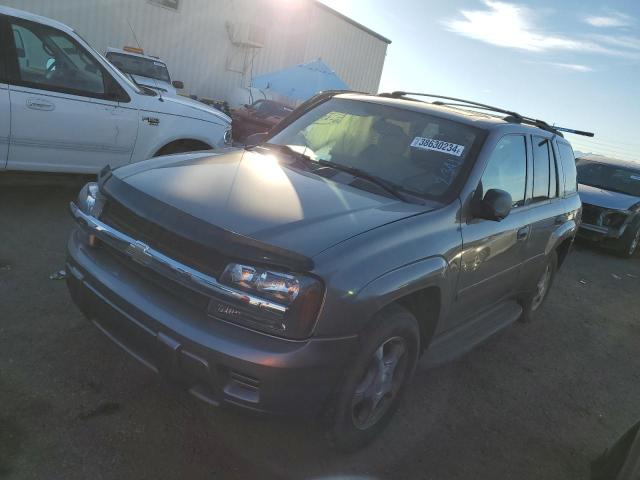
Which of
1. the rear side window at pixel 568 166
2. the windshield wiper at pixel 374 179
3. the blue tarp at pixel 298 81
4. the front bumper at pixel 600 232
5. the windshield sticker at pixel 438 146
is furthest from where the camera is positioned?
the blue tarp at pixel 298 81

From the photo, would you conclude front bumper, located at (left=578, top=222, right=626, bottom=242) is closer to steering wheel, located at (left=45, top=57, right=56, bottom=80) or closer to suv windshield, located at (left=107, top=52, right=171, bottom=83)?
steering wheel, located at (left=45, top=57, right=56, bottom=80)

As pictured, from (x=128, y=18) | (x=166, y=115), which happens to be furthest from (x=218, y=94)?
(x=166, y=115)

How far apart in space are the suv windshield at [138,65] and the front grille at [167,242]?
11.5 metres

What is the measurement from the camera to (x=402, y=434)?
9.94 ft

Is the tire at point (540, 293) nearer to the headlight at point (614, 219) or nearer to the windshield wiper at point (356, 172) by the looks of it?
the windshield wiper at point (356, 172)

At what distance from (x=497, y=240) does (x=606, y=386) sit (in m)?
1.79

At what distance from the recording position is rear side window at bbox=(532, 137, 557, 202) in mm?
4160

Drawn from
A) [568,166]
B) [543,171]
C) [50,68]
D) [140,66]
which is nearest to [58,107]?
[50,68]

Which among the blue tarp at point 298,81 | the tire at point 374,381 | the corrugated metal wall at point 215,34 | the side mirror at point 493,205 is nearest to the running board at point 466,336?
the tire at point 374,381

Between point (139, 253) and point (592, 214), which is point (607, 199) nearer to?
point (592, 214)

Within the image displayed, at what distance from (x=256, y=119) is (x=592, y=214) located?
7.84 meters

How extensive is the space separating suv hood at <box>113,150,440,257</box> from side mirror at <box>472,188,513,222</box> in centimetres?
39

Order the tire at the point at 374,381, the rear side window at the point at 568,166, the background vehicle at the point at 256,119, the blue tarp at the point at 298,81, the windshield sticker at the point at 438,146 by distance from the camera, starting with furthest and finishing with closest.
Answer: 1. the blue tarp at the point at 298,81
2. the background vehicle at the point at 256,119
3. the rear side window at the point at 568,166
4. the windshield sticker at the point at 438,146
5. the tire at the point at 374,381

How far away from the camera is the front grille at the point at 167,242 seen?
2.28 meters
